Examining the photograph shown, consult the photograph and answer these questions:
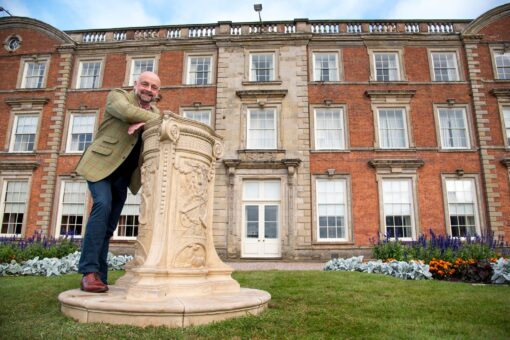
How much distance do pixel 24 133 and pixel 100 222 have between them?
17.6m

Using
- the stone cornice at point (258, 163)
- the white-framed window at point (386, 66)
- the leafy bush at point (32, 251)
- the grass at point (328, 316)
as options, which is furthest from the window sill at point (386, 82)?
the leafy bush at point (32, 251)

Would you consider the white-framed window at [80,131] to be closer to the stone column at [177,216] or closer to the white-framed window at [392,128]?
the white-framed window at [392,128]

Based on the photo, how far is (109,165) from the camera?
4.18 meters

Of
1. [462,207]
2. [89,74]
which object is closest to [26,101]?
[89,74]

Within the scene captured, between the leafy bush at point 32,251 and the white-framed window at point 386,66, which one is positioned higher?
the white-framed window at point 386,66

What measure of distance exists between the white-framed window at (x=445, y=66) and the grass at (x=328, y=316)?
14.6 m

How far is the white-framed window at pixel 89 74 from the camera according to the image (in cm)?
1884

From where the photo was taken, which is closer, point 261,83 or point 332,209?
point 332,209

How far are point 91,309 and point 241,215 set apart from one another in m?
13.1

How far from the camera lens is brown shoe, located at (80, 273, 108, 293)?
395 centimetres

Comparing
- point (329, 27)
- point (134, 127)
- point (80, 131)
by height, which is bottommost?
point (134, 127)

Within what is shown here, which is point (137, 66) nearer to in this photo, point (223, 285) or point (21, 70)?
point (21, 70)

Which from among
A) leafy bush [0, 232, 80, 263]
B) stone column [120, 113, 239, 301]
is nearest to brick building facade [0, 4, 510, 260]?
leafy bush [0, 232, 80, 263]

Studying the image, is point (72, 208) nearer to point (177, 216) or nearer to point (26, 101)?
point (26, 101)
